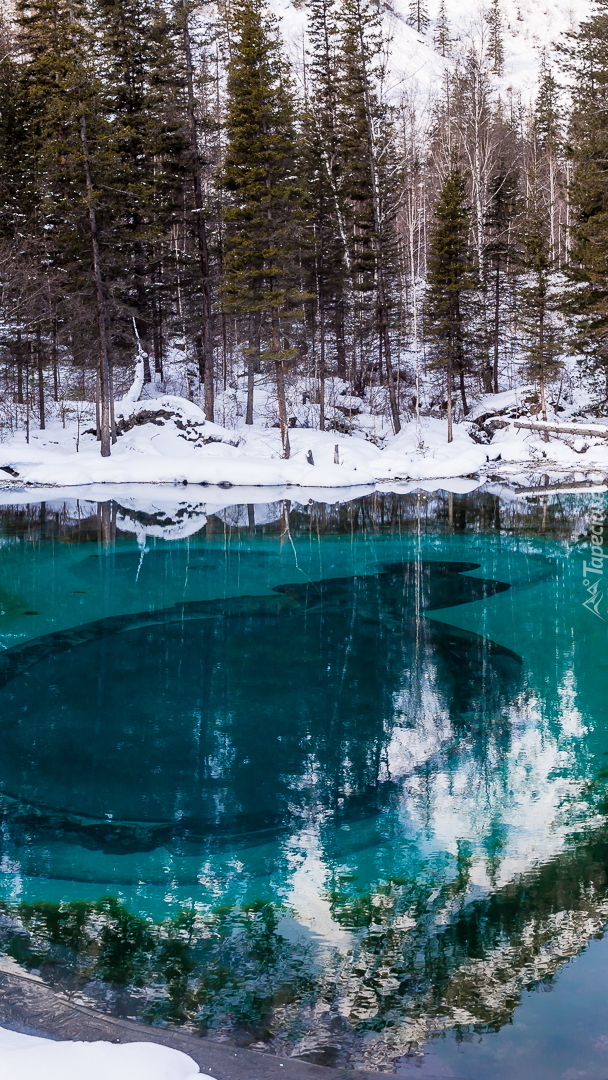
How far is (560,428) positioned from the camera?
32.0 metres

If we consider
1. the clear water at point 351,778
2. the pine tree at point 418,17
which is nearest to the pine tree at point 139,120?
the clear water at point 351,778

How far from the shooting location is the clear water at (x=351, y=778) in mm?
4965

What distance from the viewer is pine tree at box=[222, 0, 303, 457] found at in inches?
1145

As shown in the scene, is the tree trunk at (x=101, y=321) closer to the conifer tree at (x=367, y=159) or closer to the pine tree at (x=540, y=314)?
the conifer tree at (x=367, y=159)

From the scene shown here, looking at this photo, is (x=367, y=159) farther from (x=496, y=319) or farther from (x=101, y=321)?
(x=101, y=321)

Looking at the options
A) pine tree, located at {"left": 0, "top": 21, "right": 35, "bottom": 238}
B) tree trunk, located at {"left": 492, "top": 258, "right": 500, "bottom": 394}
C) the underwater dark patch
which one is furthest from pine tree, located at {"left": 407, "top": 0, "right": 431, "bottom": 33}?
the underwater dark patch

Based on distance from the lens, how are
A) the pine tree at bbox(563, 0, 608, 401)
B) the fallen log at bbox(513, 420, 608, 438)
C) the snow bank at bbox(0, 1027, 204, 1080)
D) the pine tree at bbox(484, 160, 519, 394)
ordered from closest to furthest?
the snow bank at bbox(0, 1027, 204, 1080) < the pine tree at bbox(563, 0, 608, 401) < the fallen log at bbox(513, 420, 608, 438) < the pine tree at bbox(484, 160, 519, 394)

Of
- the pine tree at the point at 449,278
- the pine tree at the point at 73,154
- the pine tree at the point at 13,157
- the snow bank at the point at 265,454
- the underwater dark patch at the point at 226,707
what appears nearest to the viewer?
the underwater dark patch at the point at 226,707

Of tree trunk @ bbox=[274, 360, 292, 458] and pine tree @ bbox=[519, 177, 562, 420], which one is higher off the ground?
pine tree @ bbox=[519, 177, 562, 420]

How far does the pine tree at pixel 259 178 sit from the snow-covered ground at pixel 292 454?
2047mm

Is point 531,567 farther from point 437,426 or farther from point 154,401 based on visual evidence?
point 437,426

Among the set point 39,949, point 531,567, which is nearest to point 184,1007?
point 39,949

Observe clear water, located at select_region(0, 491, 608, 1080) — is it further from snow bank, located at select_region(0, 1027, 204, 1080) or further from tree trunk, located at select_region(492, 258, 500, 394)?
tree trunk, located at select_region(492, 258, 500, 394)

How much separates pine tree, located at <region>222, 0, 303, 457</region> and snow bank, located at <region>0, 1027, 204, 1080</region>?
26030 millimetres
